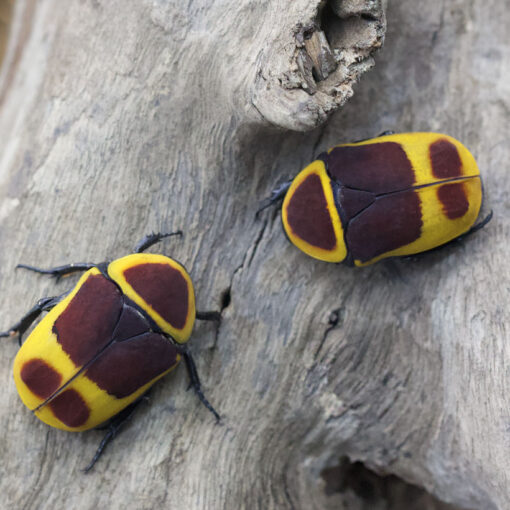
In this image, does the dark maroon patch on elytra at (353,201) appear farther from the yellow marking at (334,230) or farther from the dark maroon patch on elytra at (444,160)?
the dark maroon patch on elytra at (444,160)

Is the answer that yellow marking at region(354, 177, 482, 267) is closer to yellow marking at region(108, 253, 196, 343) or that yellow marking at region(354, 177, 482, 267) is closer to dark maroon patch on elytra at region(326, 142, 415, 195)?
dark maroon patch on elytra at region(326, 142, 415, 195)

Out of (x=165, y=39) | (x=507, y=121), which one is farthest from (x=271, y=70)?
(x=507, y=121)

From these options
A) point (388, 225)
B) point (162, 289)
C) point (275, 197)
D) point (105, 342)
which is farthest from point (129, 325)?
point (388, 225)

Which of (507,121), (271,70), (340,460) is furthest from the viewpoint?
(340,460)

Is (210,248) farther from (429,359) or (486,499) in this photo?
(486,499)

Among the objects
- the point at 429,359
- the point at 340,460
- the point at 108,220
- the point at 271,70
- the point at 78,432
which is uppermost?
the point at 271,70
